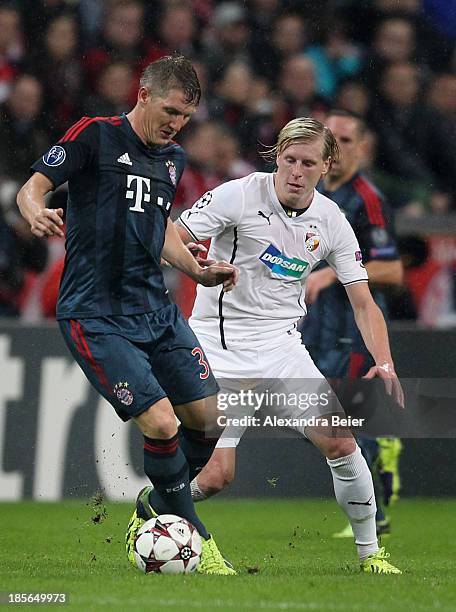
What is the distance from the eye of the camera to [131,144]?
5.09 m

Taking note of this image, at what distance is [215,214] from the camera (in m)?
5.76

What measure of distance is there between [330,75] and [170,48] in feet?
4.45

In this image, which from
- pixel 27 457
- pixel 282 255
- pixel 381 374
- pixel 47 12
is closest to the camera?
pixel 381 374

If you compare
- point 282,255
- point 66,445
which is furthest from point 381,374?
point 66,445

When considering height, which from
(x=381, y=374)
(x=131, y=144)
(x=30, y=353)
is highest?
(x=131, y=144)

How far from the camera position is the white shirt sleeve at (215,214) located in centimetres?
573

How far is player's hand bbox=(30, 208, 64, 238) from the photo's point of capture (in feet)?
14.3

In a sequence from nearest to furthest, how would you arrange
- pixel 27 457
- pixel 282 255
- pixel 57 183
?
pixel 57 183 < pixel 282 255 < pixel 27 457

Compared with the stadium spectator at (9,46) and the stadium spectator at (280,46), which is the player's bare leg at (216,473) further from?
the stadium spectator at (280,46)

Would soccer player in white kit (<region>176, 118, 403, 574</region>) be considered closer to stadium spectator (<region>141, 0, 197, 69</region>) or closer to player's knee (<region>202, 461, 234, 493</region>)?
player's knee (<region>202, 461, 234, 493</region>)

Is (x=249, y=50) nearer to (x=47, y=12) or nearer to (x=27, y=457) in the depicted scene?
(x=47, y=12)

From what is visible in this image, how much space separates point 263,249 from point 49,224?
1.66 meters

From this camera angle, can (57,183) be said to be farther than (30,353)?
No

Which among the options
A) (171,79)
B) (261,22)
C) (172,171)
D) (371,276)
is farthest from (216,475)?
(261,22)
